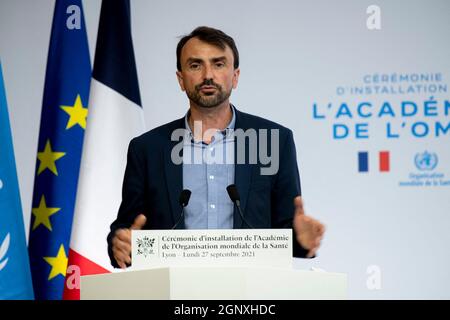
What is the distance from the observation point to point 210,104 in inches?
195

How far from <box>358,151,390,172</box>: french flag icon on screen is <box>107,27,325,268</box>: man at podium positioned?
0.58 metres

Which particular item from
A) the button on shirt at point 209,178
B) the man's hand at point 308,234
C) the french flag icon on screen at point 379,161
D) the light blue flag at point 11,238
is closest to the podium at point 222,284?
the man's hand at point 308,234

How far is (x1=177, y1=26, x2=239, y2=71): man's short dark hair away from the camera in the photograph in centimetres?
498

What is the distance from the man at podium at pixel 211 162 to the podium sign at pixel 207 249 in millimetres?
1741

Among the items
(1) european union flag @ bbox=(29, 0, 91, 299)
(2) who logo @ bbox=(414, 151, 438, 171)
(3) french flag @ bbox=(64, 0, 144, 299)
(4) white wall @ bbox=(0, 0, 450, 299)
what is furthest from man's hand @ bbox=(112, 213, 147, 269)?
(2) who logo @ bbox=(414, 151, 438, 171)

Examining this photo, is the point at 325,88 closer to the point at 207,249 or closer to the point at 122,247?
the point at 122,247

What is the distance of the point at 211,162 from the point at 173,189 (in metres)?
0.28

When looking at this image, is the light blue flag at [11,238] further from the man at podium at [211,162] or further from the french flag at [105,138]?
the man at podium at [211,162]

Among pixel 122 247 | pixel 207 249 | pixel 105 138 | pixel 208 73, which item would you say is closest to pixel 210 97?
pixel 208 73

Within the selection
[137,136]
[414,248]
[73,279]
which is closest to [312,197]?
[414,248]

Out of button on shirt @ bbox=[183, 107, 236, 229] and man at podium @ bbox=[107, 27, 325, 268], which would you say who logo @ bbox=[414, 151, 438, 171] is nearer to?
man at podium @ bbox=[107, 27, 325, 268]

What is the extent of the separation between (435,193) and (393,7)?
1.25 meters

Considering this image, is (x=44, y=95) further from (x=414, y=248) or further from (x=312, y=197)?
(x=414, y=248)

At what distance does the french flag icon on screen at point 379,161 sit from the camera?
532cm
